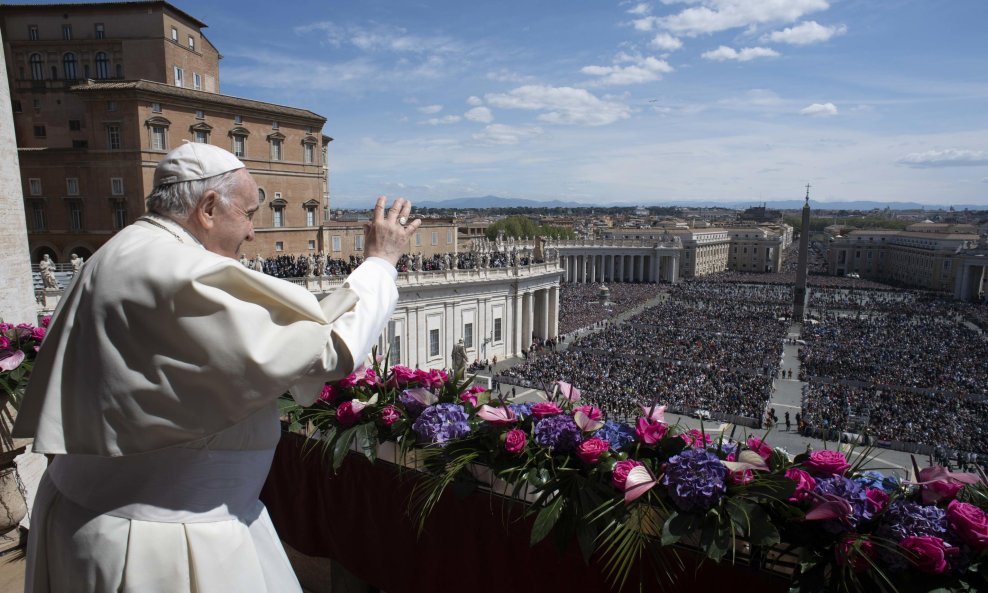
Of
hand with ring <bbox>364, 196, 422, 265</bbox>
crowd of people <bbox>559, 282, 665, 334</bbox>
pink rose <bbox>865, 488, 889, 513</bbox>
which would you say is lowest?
crowd of people <bbox>559, 282, 665, 334</bbox>

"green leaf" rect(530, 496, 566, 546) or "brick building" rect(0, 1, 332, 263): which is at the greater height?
"brick building" rect(0, 1, 332, 263)

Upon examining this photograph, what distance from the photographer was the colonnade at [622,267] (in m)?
95.7

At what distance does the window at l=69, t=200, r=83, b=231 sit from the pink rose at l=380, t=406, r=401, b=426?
1306 inches

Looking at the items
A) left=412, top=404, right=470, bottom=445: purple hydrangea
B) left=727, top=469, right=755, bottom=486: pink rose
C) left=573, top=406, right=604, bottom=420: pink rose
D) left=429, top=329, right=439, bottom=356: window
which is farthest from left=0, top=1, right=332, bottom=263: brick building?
left=727, top=469, right=755, bottom=486: pink rose

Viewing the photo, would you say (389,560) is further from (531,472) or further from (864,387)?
(864,387)

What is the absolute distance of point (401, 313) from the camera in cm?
3206

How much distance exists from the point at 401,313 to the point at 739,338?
26756mm

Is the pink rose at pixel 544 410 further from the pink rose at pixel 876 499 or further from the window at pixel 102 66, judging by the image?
the window at pixel 102 66

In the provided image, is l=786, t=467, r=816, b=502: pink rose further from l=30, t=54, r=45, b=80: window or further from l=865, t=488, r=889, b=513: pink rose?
l=30, t=54, r=45, b=80: window

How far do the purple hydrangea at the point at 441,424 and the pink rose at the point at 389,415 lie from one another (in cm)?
28

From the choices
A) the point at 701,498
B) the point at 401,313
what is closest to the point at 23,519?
the point at 701,498

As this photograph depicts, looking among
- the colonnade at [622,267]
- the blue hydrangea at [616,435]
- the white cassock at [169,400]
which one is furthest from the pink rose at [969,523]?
the colonnade at [622,267]

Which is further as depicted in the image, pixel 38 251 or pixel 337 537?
pixel 38 251

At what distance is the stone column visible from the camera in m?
7.08
